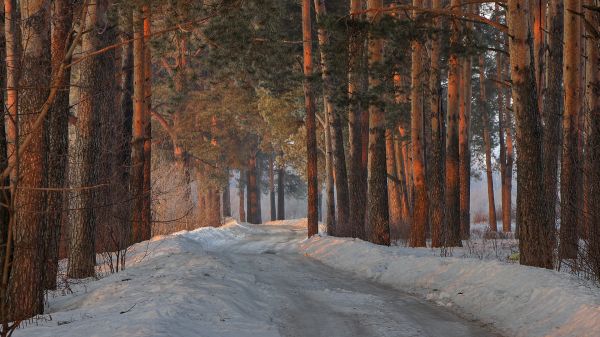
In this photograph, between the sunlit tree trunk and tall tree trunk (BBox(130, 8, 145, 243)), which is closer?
tall tree trunk (BBox(130, 8, 145, 243))

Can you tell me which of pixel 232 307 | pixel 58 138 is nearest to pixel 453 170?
pixel 58 138

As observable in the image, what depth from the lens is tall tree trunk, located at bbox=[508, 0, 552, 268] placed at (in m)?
10.7

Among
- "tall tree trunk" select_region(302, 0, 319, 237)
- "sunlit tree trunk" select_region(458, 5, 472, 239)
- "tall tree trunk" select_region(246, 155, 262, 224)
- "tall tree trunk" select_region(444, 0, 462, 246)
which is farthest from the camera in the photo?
"tall tree trunk" select_region(246, 155, 262, 224)

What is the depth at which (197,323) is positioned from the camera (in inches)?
274

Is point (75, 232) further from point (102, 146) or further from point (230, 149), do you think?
point (230, 149)

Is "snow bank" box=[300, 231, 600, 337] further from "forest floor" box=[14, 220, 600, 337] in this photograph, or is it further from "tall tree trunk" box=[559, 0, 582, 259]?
"tall tree trunk" box=[559, 0, 582, 259]

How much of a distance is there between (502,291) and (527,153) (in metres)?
2.83

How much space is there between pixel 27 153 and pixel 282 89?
2148 centimetres

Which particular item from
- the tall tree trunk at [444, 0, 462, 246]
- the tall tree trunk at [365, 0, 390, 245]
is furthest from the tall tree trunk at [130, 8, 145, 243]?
the tall tree trunk at [444, 0, 462, 246]

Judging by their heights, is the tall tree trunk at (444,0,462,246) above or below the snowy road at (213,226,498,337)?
above

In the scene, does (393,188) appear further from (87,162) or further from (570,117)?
(87,162)

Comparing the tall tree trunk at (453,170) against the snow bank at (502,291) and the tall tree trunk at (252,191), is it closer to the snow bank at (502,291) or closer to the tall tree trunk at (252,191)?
the snow bank at (502,291)

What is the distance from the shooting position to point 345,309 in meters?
8.78

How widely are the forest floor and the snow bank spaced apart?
2 cm
